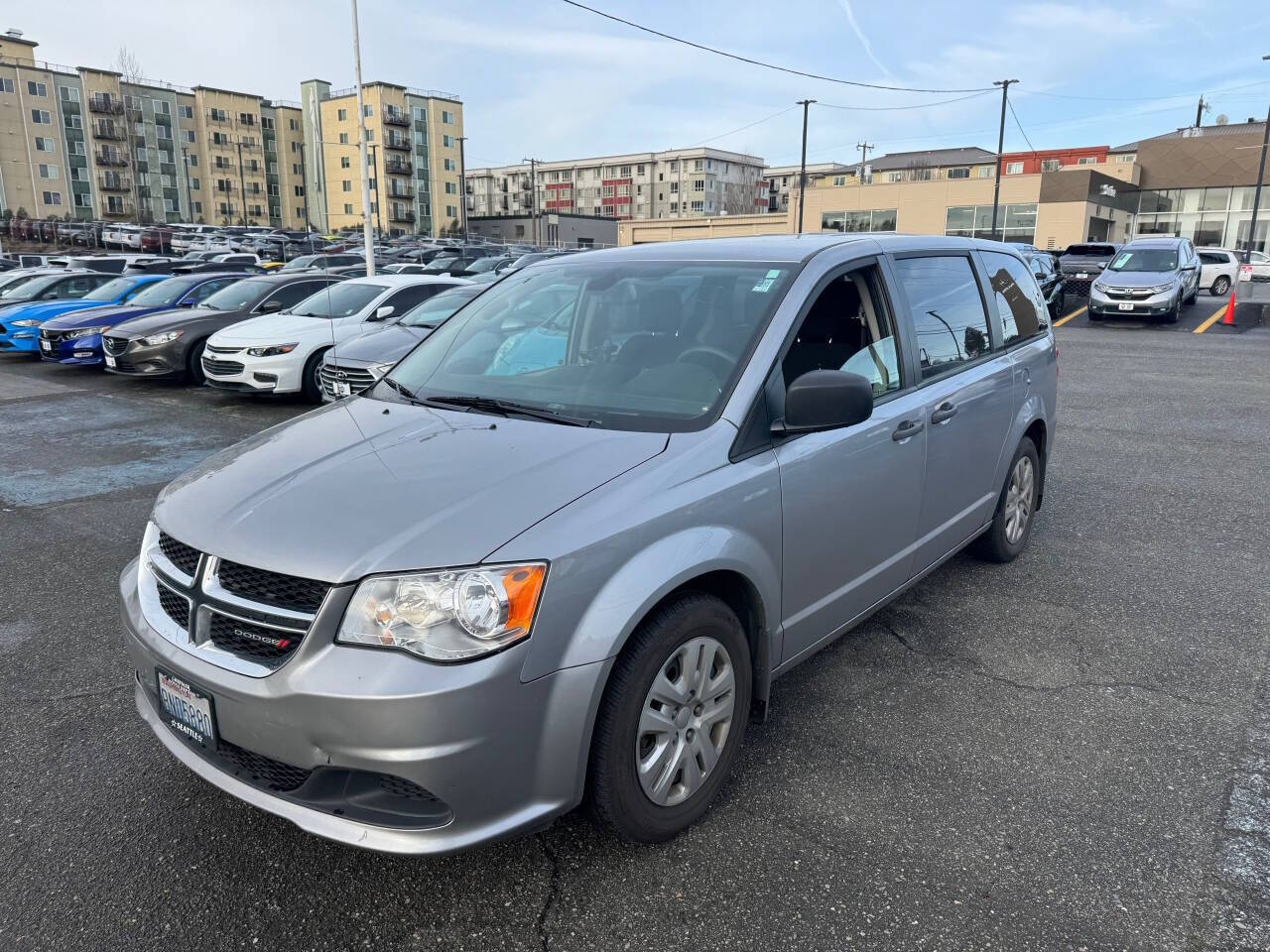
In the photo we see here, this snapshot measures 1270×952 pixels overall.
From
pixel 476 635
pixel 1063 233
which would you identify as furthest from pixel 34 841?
pixel 1063 233

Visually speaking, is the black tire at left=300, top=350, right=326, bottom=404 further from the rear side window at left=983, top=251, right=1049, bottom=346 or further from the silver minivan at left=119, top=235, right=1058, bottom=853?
the rear side window at left=983, top=251, right=1049, bottom=346

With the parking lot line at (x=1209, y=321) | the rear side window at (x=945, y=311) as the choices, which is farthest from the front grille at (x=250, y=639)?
the parking lot line at (x=1209, y=321)

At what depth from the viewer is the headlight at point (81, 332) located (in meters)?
13.1

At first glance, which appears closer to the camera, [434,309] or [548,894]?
[548,894]

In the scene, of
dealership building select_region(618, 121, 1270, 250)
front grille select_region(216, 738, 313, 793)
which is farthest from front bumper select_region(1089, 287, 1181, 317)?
dealership building select_region(618, 121, 1270, 250)

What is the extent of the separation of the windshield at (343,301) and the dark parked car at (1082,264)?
19771mm

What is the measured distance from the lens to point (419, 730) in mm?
2096

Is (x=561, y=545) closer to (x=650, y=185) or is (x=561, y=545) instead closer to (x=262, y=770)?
(x=262, y=770)

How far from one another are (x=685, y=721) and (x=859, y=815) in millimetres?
690

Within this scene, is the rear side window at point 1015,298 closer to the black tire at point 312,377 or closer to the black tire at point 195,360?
the black tire at point 312,377

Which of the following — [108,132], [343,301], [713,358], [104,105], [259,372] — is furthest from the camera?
[108,132]

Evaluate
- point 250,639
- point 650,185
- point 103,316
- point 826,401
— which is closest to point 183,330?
point 103,316

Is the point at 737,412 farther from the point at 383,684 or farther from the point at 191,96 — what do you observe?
the point at 191,96

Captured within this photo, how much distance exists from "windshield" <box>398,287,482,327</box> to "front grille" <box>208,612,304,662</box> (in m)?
8.28
